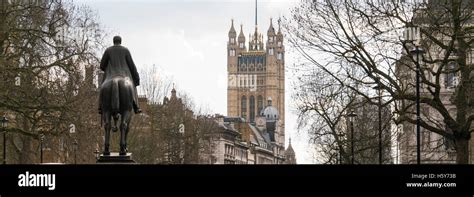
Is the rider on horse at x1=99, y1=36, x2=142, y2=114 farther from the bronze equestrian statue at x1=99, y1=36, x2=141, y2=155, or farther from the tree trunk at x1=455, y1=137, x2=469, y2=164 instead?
the tree trunk at x1=455, y1=137, x2=469, y2=164

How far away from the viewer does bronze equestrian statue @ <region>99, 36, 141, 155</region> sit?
2878cm

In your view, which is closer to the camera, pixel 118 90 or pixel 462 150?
pixel 118 90

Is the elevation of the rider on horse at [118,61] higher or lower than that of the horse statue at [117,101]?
higher

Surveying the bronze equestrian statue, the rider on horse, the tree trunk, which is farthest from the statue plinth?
the tree trunk

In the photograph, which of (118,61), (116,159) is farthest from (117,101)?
(116,159)

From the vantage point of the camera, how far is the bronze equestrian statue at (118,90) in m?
28.8

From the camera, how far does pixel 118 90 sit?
28750 millimetres

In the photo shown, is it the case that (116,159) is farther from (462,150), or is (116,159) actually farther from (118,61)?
(462,150)

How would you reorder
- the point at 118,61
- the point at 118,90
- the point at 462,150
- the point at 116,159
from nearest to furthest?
the point at 116,159, the point at 118,90, the point at 118,61, the point at 462,150

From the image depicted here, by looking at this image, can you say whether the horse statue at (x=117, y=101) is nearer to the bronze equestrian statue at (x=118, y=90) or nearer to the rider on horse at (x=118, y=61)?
the bronze equestrian statue at (x=118, y=90)

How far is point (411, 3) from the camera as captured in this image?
47.0m

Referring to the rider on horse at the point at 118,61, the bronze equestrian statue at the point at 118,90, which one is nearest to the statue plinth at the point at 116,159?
the bronze equestrian statue at the point at 118,90
